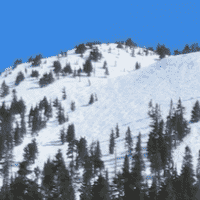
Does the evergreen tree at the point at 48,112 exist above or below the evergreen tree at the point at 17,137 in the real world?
above

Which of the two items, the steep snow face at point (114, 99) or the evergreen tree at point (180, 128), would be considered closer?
the evergreen tree at point (180, 128)

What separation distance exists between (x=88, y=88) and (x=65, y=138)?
59.1m

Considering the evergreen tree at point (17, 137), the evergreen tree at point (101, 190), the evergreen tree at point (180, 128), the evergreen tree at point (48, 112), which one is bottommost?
the evergreen tree at point (101, 190)

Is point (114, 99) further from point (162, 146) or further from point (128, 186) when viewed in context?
point (128, 186)

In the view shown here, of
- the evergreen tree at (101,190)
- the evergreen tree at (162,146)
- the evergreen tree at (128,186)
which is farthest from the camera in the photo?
the evergreen tree at (162,146)

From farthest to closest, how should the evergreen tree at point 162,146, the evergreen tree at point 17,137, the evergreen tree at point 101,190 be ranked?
the evergreen tree at point 17,137 → the evergreen tree at point 162,146 → the evergreen tree at point 101,190

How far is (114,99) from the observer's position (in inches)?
5094

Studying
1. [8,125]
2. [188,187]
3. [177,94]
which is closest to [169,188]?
[188,187]

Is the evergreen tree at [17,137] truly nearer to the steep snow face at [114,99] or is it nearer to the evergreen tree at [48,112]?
the steep snow face at [114,99]

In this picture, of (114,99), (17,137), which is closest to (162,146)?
(17,137)

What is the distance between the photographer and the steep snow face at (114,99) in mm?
86150

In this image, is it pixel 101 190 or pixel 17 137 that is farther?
pixel 17 137

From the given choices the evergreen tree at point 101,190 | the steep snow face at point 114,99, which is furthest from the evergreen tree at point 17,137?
the evergreen tree at point 101,190

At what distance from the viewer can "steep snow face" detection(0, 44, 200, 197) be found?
86150 millimetres
